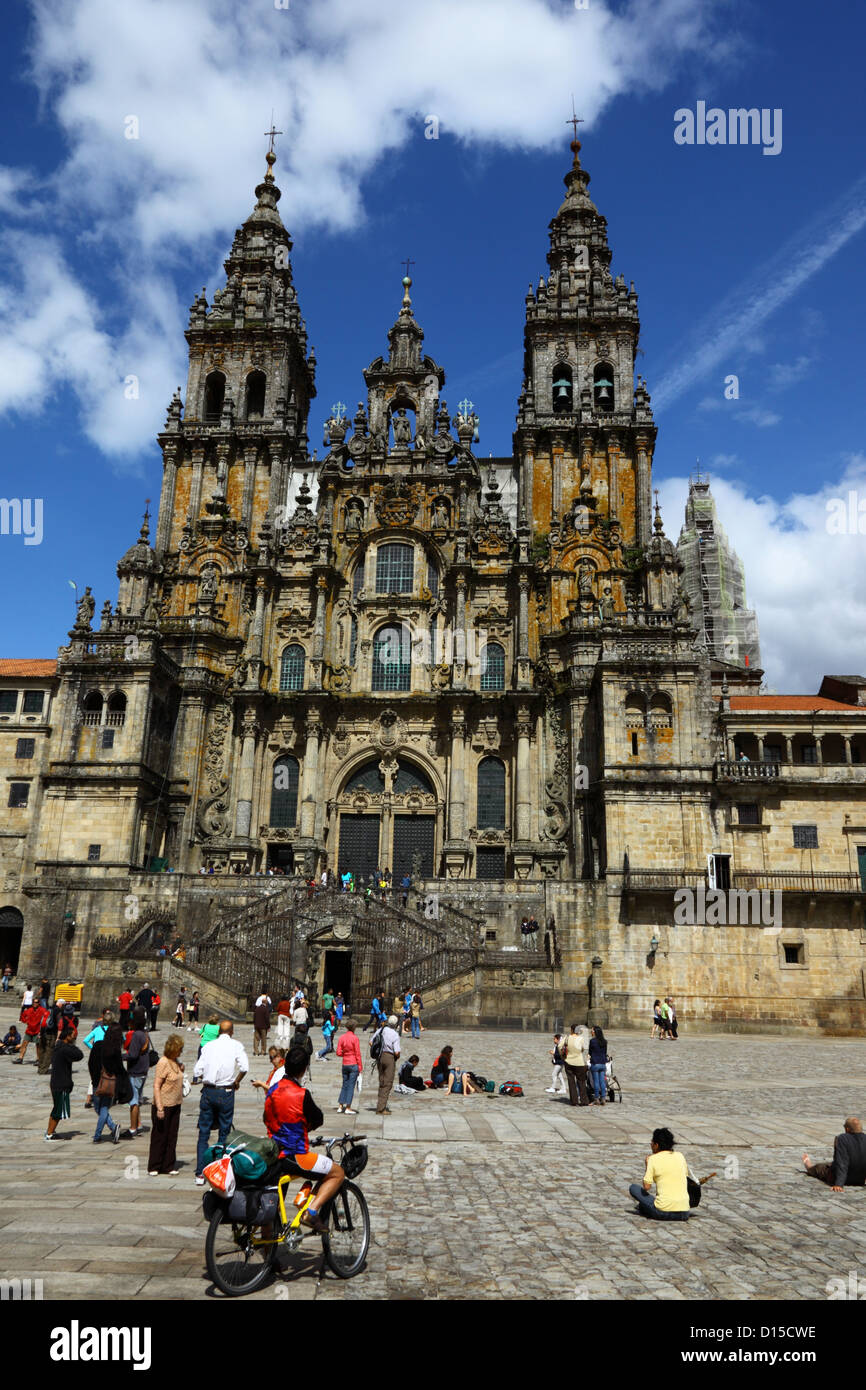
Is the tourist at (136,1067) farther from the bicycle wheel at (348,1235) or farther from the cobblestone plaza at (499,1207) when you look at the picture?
the bicycle wheel at (348,1235)

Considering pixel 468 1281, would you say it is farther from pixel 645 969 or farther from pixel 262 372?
pixel 262 372

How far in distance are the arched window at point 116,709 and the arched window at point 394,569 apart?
1356 centimetres

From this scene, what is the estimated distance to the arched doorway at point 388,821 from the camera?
4431cm

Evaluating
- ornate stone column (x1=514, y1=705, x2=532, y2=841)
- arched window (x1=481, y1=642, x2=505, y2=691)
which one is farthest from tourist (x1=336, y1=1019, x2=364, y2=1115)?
arched window (x1=481, y1=642, x2=505, y2=691)

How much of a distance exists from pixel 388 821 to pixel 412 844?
61.1 inches

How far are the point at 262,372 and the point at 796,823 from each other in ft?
119

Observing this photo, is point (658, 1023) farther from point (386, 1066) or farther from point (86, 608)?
point (86, 608)

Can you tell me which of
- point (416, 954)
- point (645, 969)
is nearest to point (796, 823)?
point (645, 969)

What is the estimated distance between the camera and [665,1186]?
372 inches

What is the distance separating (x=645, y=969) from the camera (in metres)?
36.1

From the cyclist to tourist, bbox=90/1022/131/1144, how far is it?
587 centimetres

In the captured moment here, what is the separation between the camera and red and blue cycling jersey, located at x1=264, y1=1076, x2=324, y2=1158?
7.60 m

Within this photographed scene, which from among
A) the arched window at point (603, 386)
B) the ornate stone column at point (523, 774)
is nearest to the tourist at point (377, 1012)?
the ornate stone column at point (523, 774)

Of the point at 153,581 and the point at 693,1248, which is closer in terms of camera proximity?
the point at 693,1248
